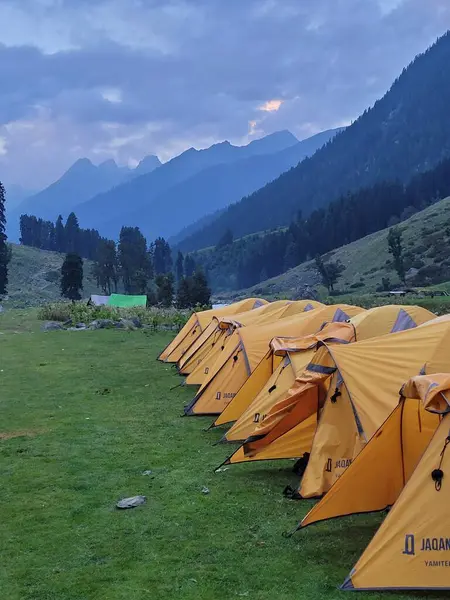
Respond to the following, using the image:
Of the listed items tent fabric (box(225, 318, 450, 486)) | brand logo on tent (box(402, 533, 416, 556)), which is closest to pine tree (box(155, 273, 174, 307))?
tent fabric (box(225, 318, 450, 486))

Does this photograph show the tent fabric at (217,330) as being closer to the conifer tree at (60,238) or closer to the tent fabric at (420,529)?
the tent fabric at (420,529)

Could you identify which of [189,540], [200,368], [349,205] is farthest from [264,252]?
[189,540]

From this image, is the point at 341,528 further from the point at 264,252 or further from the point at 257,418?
the point at 264,252

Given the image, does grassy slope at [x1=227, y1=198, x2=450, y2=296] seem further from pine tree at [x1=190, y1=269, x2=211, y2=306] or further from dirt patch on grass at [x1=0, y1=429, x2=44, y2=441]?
dirt patch on grass at [x1=0, y1=429, x2=44, y2=441]

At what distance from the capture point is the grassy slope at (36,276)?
96.7m

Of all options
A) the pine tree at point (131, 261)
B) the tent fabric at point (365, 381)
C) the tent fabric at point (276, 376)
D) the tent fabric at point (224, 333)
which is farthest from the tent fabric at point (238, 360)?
the pine tree at point (131, 261)

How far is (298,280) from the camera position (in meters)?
121

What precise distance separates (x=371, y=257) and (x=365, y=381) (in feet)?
335

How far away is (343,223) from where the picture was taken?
14050cm

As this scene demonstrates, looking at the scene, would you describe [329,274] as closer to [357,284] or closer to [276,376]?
[357,284]

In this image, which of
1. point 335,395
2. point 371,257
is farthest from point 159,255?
point 335,395

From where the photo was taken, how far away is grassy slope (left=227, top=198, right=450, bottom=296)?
3750 inches

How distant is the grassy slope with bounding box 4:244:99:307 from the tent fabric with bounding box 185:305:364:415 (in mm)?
79330

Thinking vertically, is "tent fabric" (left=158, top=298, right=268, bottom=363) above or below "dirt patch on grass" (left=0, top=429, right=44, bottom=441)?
above
